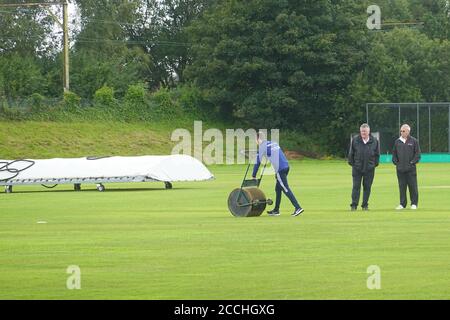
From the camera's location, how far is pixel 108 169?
1726 inches

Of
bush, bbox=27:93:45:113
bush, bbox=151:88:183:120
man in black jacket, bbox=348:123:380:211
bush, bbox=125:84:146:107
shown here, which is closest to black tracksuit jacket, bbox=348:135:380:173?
man in black jacket, bbox=348:123:380:211

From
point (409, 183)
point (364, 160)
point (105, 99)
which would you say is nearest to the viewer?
point (364, 160)

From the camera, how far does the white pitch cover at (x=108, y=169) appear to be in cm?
4350

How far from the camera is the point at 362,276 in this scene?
15.5 meters

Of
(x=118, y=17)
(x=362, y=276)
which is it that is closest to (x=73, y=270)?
(x=362, y=276)

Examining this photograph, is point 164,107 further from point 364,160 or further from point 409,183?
point 364,160

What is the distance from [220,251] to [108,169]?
82.1ft

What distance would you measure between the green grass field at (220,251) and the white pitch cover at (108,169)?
8.89 m

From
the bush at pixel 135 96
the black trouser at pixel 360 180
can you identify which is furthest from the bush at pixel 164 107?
the black trouser at pixel 360 180

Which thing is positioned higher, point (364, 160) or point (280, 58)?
point (280, 58)

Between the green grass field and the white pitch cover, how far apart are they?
8.89 metres

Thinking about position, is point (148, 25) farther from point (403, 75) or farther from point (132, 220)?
point (132, 220)

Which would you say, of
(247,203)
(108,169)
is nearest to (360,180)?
(247,203)
